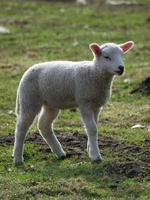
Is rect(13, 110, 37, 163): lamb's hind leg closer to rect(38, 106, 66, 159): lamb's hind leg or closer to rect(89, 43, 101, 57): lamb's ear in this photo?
rect(38, 106, 66, 159): lamb's hind leg

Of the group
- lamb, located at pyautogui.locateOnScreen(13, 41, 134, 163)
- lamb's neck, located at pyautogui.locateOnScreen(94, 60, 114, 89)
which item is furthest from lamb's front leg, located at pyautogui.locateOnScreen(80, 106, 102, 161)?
lamb's neck, located at pyautogui.locateOnScreen(94, 60, 114, 89)

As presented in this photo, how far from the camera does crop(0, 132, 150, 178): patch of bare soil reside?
37.4 ft

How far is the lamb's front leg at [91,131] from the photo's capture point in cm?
1186

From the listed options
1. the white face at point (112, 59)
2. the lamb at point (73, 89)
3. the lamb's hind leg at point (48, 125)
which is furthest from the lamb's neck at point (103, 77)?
the lamb's hind leg at point (48, 125)

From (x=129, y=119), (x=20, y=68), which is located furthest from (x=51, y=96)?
(x=20, y=68)

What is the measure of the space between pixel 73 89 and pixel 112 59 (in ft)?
2.56

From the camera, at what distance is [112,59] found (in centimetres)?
1171

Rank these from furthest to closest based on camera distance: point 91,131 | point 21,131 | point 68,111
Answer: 1. point 68,111
2. point 21,131
3. point 91,131

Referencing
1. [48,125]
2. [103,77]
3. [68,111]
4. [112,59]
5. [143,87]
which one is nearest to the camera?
[112,59]

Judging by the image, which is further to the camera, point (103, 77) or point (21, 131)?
point (21, 131)

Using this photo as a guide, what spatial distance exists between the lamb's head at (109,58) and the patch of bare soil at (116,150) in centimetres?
126

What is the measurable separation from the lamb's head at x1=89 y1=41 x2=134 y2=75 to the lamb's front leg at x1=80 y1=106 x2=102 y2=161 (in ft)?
2.09

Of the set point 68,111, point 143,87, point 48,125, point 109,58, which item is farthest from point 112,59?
point 143,87

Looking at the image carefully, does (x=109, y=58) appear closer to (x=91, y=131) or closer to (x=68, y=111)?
(x=91, y=131)
